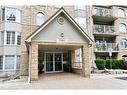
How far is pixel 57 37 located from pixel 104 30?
13.9 metres

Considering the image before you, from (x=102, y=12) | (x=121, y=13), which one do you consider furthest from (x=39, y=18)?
(x=121, y=13)

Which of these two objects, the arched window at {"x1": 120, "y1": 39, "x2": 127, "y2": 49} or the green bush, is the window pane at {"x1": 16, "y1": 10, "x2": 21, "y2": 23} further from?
the arched window at {"x1": 120, "y1": 39, "x2": 127, "y2": 49}

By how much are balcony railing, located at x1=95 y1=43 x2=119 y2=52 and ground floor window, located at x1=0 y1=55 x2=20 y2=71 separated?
38.2 ft

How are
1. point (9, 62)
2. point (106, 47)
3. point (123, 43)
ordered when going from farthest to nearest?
point (123, 43) → point (106, 47) → point (9, 62)

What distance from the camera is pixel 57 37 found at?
14320 millimetres

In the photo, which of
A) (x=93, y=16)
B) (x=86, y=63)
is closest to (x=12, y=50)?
(x=86, y=63)

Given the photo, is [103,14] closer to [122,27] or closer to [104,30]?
[104,30]

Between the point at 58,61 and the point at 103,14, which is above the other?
the point at 103,14

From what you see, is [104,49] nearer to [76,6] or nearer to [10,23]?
[76,6]

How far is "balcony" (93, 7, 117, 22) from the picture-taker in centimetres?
2627

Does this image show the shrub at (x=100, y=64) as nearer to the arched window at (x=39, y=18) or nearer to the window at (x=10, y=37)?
the arched window at (x=39, y=18)

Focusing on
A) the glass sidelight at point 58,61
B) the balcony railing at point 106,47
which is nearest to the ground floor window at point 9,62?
the glass sidelight at point 58,61

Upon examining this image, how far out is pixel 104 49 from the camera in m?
25.8

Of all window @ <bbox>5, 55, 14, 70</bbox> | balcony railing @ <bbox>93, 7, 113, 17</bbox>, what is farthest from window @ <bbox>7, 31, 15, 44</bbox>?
balcony railing @ <bbox>93, 7, 113, 17</bbox>
